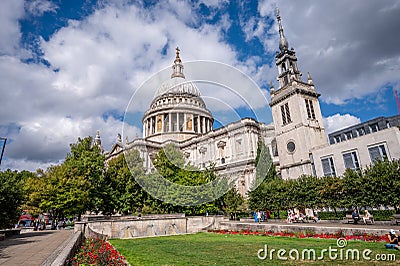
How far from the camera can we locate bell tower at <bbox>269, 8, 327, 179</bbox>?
1566 inches

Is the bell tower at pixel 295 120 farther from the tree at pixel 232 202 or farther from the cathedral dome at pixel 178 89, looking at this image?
the cathedral dome at pixel 178 89

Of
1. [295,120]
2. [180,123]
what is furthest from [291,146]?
[180,123]

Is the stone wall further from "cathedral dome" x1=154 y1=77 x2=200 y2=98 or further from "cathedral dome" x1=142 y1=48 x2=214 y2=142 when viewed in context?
"cathedral dome" x1=154 y1=77 x2=200 y2=98

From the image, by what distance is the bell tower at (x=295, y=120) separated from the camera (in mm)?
39781

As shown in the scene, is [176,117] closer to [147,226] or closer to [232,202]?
[232,202]

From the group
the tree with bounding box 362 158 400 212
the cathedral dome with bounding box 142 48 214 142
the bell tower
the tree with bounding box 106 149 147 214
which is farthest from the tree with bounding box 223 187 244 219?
the cathedral dome with bounding box 142 48 214 142

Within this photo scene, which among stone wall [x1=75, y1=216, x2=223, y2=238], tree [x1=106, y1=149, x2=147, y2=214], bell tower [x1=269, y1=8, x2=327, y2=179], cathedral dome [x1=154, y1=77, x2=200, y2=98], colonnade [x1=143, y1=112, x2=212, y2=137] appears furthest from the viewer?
cathedral dome [x1=154, y1=77, x2=200, y2=98]

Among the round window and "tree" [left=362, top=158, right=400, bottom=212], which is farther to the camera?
the round window

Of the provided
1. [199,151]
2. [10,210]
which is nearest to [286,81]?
[199,151]

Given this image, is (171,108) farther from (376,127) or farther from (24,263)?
(24,263)

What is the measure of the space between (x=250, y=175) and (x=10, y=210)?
36.8 meters

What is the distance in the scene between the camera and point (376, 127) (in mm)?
35688

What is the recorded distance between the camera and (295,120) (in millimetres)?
41469

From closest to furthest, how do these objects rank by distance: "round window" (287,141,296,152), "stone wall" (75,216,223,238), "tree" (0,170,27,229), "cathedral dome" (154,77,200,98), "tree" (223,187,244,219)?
"tree" (0,170,27,229) < "stone wall" (75,216,223,238) < "tree" (223,187,244,219) < "round window" (287,141,296,152) < "cathedral dome" (154,77,200,98)
